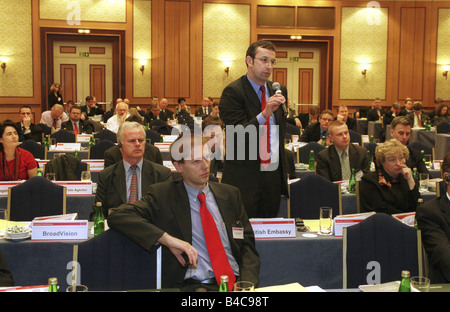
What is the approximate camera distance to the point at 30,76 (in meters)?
15.2

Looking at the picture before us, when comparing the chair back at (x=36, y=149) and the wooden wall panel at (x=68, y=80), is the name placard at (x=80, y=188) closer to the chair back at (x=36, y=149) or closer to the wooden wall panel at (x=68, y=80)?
the chair back at (x=36, y=149)

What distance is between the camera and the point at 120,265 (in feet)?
9.20

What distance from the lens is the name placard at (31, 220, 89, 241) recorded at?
10.9ft

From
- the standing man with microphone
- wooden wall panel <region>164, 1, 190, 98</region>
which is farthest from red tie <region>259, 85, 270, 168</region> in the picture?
wooden wall panel <region>164, 1, 190, 98</region>

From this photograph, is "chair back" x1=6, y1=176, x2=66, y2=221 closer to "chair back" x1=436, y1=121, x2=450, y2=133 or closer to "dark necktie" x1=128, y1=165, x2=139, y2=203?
"dark necktie" x1=128, y1=165, x2=139, y2=203

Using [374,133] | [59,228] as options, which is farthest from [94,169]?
[374,133]

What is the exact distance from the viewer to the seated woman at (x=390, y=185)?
4152 millimetres

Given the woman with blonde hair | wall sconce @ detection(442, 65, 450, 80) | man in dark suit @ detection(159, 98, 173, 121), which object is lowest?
man in dark suit @ detection(159, 98, 173, 121)

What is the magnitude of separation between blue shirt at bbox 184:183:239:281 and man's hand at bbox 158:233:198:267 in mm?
82

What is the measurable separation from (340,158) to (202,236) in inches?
123

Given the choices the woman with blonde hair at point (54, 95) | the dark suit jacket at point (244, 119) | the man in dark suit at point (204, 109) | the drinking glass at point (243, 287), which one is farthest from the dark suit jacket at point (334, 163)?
the woman with blonde hair at point (54, 95)

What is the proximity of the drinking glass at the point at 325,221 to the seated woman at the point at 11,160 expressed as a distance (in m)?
3.12

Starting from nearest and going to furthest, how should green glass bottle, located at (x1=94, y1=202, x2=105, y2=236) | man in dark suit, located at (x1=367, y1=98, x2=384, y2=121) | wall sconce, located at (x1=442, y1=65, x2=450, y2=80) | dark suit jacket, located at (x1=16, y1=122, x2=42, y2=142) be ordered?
1. green glass bottle, located at (x1=94, y1=202, x2=105, y2=236)
2. dark suit jacket, located at (x1=16, y1=122, x2=42, y2=142)
3. man in dark suit, located at (x1=367, y1=98, x2=384, y2=121)
4. wall sconce, located at (x1=442, y1=65, x2=450, y2=80)

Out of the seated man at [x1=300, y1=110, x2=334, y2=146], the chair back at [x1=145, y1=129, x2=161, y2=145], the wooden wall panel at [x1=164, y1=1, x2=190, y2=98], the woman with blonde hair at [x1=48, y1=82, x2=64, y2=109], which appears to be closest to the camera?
the seated man at [x1=300, y1=110, x2=334, y2=146]
